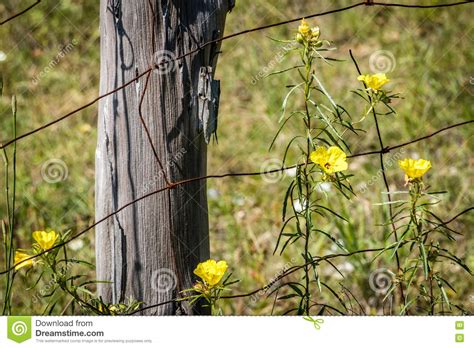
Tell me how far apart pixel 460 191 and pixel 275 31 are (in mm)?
1678

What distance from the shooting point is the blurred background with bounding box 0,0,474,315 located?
3045mm

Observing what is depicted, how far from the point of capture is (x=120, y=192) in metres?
1.86

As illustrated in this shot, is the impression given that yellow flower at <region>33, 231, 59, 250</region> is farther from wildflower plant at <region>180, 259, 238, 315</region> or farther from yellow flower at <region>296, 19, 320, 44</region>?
yellow flower at <region>296, 19, 320, 44</region>

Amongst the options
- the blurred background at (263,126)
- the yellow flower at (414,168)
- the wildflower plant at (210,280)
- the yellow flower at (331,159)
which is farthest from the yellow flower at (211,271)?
the blurred background at (263,126)

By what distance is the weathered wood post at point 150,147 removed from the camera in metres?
1.77

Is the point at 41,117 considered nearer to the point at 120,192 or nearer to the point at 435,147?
the point at 435,147

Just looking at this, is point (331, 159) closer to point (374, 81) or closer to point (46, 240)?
point (374, 81)

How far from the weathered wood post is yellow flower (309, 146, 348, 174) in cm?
31

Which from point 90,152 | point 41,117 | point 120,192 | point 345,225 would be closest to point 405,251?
point 345,225

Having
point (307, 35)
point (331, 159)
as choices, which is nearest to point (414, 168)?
point (331, 159)

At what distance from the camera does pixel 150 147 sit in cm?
181

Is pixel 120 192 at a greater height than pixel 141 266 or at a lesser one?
greater
